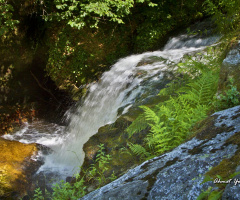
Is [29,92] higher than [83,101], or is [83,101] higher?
[29,92]

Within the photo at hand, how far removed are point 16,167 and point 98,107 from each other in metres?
2.70

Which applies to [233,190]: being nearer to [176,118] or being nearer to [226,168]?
[226,168]

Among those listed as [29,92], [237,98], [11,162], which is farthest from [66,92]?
[237,98]

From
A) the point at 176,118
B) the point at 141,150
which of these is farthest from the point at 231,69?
the point at 141,150

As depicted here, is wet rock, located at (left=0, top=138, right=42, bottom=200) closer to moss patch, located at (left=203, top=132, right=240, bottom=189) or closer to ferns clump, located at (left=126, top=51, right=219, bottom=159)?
ferns clump, located at (left=126, top=51, right=219, bottom=159)

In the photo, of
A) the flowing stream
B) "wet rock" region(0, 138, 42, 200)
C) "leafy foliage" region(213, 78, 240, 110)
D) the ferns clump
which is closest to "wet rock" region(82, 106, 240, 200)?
"leafy foliage" region(213, 78, 240, 110)

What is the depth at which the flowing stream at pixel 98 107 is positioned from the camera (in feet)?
20.7

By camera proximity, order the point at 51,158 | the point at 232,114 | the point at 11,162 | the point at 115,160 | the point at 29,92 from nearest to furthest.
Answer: the point at 232,114 < the point at 115,160 < the point at 11,162 < the point at 51,158 < the point at 29,92

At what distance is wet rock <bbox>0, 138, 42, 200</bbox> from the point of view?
5.41m

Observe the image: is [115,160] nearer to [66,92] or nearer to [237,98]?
[237,98]

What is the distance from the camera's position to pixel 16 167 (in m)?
6.16

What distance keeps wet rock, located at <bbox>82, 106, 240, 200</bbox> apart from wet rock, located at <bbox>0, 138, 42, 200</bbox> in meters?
4.06

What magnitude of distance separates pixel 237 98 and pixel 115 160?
6.72 feet

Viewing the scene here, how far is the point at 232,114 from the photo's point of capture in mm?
2119
